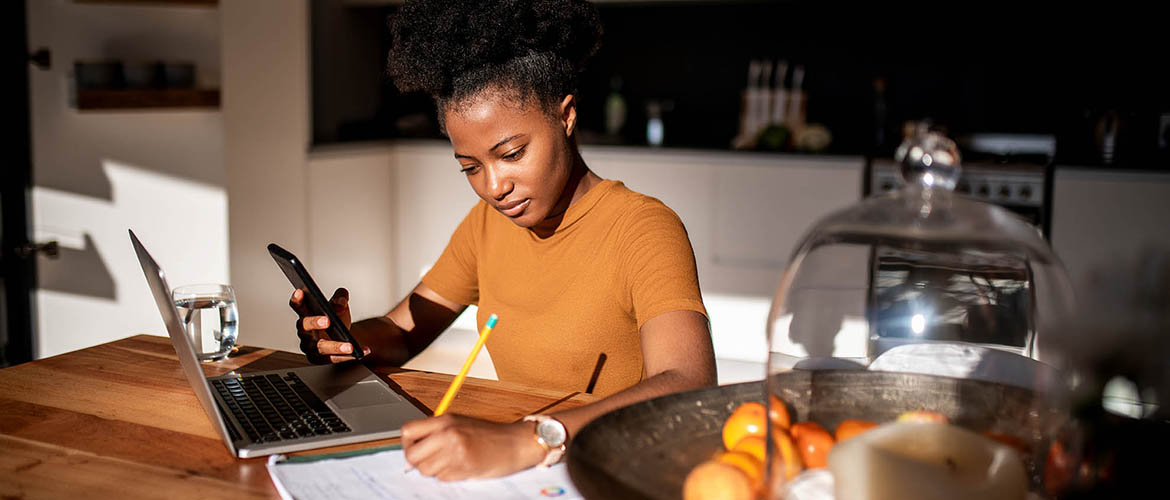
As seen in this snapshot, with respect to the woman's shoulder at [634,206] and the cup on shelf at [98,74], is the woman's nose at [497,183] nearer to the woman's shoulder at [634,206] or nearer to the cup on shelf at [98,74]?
the woman's shoulder at [634,206]

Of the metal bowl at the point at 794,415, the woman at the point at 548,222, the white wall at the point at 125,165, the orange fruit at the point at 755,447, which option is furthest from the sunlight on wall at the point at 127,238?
the orange fruit at the point at 755,447

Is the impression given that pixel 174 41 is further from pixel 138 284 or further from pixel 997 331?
pixel 997 331

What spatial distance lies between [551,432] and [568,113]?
1.93ft

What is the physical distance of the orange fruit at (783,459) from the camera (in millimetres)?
863

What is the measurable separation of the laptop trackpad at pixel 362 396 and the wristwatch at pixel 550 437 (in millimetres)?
273

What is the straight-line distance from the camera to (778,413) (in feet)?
3.06

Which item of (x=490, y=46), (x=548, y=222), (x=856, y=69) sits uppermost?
(x=856, y=69)

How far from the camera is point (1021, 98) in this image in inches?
157

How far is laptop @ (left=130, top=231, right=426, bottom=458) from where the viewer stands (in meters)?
1.10

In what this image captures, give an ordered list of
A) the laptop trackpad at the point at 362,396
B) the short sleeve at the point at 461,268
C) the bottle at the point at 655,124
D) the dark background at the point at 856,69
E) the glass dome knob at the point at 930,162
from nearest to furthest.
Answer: the glass dome knob at the point at 930,162 < the laptop trackpad at the point at 362,396 < the short sleeve at the point at 461,268 < the dark background at the point at 856,69 < the bottle at the point at 655,124

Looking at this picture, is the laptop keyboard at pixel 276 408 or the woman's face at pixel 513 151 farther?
the woman's face at pixel 513 151

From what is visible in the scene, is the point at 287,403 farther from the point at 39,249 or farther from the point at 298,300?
the point at 39,249

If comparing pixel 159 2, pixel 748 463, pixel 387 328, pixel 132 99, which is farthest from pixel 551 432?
pixel 159 2

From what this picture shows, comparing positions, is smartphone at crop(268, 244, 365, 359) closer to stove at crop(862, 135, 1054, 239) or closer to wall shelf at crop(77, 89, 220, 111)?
wall shelf at crop(77, 89, 220, 111)
